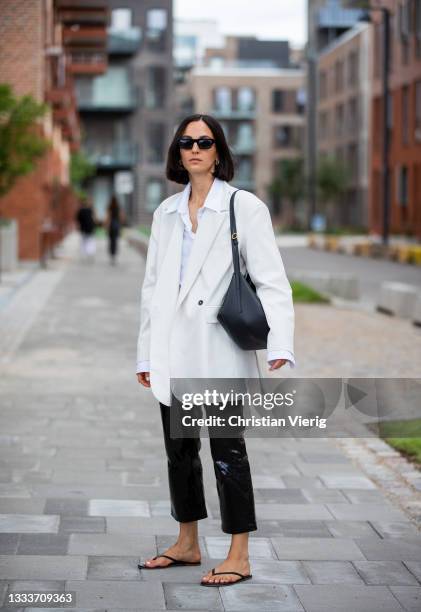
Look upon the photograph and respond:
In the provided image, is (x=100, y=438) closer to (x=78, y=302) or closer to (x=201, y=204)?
(x=201, y=204)

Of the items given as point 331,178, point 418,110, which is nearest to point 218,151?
point 418,110

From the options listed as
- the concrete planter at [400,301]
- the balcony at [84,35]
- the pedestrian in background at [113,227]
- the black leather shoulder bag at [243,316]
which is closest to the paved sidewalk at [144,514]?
the black leather shoulder bag at [243,316]

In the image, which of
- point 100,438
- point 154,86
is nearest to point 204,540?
point 100,438

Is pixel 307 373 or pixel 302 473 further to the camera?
pixel 307 373

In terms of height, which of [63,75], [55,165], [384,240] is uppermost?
[63,75]

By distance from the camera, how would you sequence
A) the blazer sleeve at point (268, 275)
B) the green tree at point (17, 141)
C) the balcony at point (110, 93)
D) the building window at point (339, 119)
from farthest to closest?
1. the building window at point (339, 119)
2. the balcony at point (110, 93)
3. the green tree at point (17, 141)
4. the blazer sleeve at point (268, 275)

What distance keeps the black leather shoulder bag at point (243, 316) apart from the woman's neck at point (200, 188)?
380 millimetres

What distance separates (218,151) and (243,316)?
2.25ft

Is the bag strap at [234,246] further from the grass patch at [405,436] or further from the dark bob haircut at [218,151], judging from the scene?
the grass patch at [405,436]

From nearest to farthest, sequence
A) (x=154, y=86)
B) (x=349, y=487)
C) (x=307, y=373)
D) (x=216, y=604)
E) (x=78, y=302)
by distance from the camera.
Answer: (x=216, y=604)
(x=349, y=487)
(x=307, y=373)
(x=78, y=302)
(x=154, y=86)

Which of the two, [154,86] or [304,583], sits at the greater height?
[154,86]

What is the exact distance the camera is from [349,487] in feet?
21.5

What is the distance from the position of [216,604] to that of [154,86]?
244ft

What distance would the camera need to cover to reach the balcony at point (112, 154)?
76562mm
